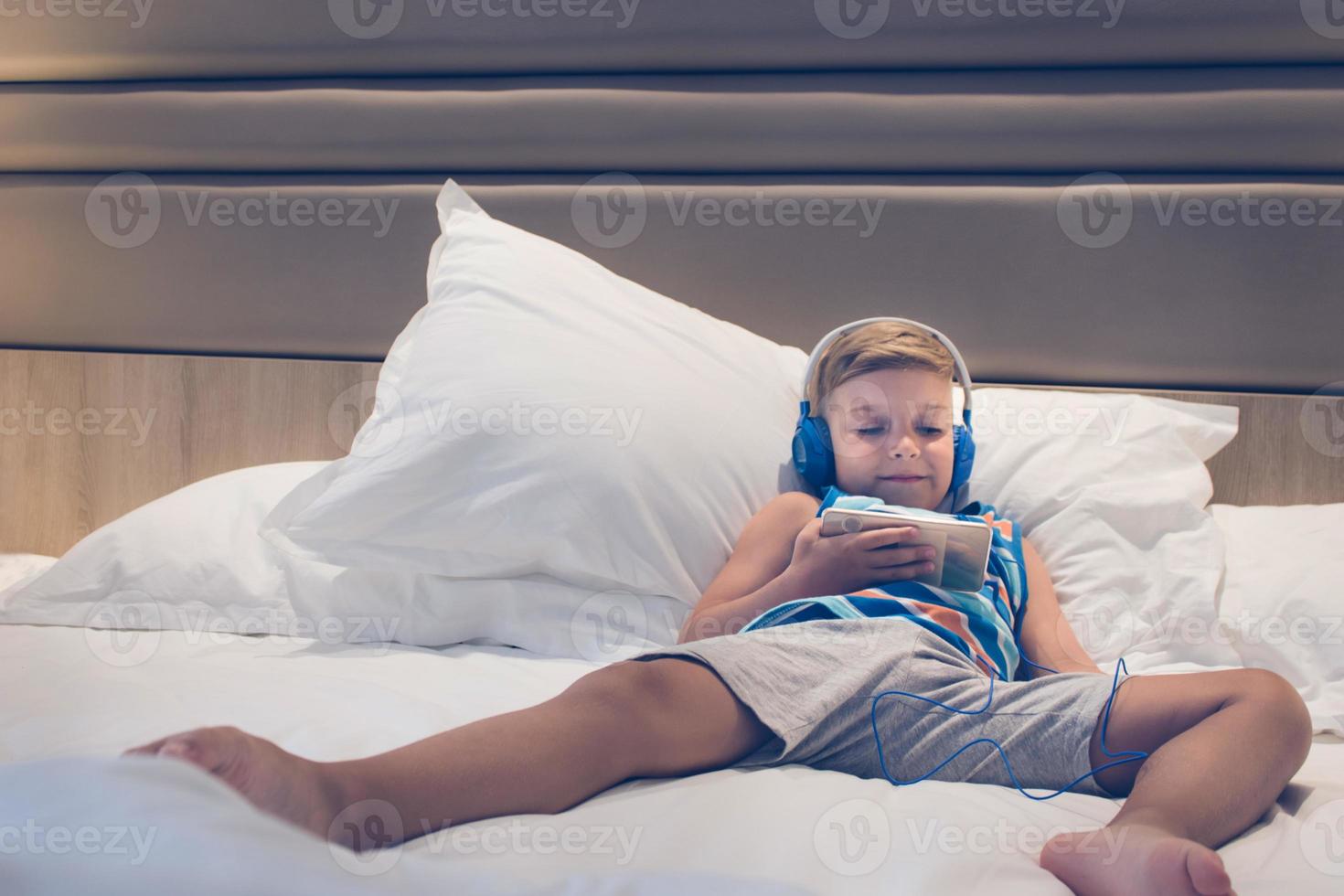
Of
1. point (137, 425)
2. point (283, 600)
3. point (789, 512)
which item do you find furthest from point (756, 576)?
point (137, 425)

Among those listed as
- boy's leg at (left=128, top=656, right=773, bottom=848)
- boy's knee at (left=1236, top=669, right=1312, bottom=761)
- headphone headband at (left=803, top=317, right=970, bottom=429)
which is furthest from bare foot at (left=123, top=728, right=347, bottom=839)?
headphone headband at (left=803, top=317, right=970, bottom=429)

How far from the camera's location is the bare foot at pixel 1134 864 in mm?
587

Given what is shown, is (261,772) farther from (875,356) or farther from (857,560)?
(875,356)

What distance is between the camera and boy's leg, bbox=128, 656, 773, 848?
56 cm

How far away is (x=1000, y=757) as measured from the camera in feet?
2.74

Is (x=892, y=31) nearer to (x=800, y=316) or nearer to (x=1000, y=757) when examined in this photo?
(x=800, y=316)

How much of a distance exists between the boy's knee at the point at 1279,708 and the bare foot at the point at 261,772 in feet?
2.29

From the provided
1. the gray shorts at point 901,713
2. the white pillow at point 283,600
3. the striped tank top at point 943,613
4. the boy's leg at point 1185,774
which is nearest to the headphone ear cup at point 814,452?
the striped tank top at point 943,613

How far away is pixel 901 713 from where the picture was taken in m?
0.86

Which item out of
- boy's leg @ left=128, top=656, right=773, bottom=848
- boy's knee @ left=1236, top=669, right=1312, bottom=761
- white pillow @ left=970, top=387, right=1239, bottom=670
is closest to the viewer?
boy's leg @ left=128, top=656, right=773, bottom=848

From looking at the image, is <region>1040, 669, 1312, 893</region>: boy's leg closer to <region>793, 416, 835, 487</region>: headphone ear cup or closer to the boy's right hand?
the boy's right hand

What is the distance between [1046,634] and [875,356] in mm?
378

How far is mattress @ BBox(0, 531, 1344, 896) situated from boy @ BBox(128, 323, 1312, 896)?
0.03 metres

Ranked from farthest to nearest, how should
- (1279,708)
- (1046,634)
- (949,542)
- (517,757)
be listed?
(1046,634) < (949,542) < (1279,708) < (517,757)
